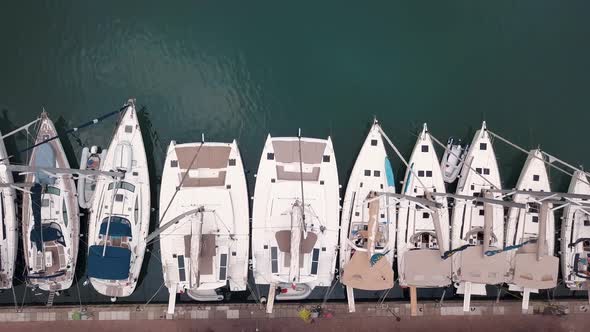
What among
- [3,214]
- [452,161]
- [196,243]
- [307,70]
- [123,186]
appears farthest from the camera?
[307,70]

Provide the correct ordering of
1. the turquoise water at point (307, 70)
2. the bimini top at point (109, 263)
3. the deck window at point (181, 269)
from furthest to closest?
the turquoise water at point (307, 70) → the deck window at point (181, 269) → the bimini top at point (109, 263)

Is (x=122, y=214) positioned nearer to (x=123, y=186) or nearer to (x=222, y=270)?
(x=123, y=186)

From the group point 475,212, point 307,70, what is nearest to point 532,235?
point 475,212

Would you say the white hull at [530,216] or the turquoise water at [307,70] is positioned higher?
the turquoise water at [307,70]

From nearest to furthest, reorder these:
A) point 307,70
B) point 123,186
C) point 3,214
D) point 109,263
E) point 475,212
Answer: point 109,263, point 3,214, point 123,186, point 475,212, point 307,70

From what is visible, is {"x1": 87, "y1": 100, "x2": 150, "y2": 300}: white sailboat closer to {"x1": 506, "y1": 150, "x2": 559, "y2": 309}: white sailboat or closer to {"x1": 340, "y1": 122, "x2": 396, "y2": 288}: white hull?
{"x1": 340, "y1": 122, "x2": 396, "y2": 288}: white hull

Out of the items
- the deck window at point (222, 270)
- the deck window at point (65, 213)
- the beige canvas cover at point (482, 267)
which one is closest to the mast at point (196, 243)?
the deck window at point (222, 270)

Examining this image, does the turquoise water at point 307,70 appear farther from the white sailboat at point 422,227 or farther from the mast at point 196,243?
the mast at point 196,243

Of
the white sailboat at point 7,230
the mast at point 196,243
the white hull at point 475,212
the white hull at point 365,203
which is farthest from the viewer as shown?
Answer: the white hull at point 475,212
